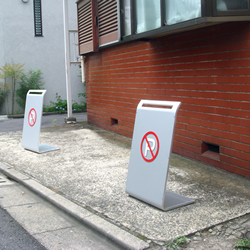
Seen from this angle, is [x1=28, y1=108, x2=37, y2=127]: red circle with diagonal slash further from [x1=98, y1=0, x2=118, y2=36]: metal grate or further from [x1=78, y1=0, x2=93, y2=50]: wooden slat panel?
[x1=78, y1=0, x2=93, y2=50]: wooden slat panel

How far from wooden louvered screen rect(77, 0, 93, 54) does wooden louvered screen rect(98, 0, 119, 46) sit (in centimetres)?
55

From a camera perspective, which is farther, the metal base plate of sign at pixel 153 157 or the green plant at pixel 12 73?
the green plant at pixel 12 73

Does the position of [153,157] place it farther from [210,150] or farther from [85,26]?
[85,26]

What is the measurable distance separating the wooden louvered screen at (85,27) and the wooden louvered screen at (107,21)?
55 centimetres

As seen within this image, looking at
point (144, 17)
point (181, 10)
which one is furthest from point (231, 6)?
point (144, 17)

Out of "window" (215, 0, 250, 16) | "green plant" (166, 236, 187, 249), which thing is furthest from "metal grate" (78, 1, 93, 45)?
"green plant" (166, 236, 187, 249)

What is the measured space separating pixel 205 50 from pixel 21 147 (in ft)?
15.3

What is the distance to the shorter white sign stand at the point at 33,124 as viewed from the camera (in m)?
6.95

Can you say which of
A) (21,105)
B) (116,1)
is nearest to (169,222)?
(116,1)

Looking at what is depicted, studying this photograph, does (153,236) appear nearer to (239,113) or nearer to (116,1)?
(239,113)

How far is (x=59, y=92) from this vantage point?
16.8 meters

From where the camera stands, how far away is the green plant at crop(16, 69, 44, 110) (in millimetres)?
15828

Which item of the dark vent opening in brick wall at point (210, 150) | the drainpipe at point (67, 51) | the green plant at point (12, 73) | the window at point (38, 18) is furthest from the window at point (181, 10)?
the window at point (38, 18)

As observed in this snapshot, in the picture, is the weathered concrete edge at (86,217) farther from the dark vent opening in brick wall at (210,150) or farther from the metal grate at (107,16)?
the metal grate at (107,16)
